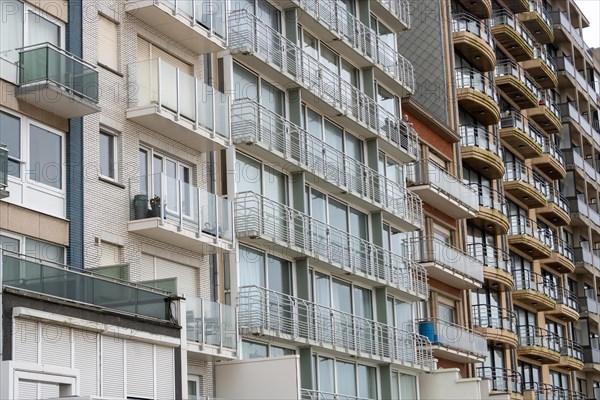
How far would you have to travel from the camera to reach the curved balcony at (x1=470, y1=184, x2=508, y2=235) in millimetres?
53000

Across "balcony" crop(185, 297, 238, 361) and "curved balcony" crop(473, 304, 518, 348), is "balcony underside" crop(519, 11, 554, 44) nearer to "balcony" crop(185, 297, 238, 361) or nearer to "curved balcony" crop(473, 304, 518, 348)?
"curved balcony" crop(473, 304, 518, 348)

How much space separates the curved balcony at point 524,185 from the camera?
196 ft

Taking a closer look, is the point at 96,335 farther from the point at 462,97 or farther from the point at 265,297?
the point at 462,97

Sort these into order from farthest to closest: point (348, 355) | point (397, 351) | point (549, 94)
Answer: point (549, 94) < point (397, 351) < point (348, 355)

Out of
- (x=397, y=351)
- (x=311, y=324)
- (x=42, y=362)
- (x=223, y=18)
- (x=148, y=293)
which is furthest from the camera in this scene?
(x=397, y=351)

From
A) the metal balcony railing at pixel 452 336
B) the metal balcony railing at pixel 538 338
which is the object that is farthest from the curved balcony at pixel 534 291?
the metal balcony railing at pixel 452 336

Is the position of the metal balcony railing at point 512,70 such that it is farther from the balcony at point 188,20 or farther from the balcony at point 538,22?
the balcony at point 188,20

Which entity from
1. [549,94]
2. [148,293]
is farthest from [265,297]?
[549,94]

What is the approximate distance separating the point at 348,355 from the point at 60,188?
1340cm

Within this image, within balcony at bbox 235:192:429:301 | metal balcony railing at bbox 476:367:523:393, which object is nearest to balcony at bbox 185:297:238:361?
balcony at bbox 235:192:429:301

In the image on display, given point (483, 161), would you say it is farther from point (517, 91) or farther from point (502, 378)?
point (517, 91)

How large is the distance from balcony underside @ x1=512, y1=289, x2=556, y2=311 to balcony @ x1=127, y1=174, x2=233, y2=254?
95.5 feet

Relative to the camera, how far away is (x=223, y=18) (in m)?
32.4

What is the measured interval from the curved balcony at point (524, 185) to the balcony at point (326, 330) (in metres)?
18.6
